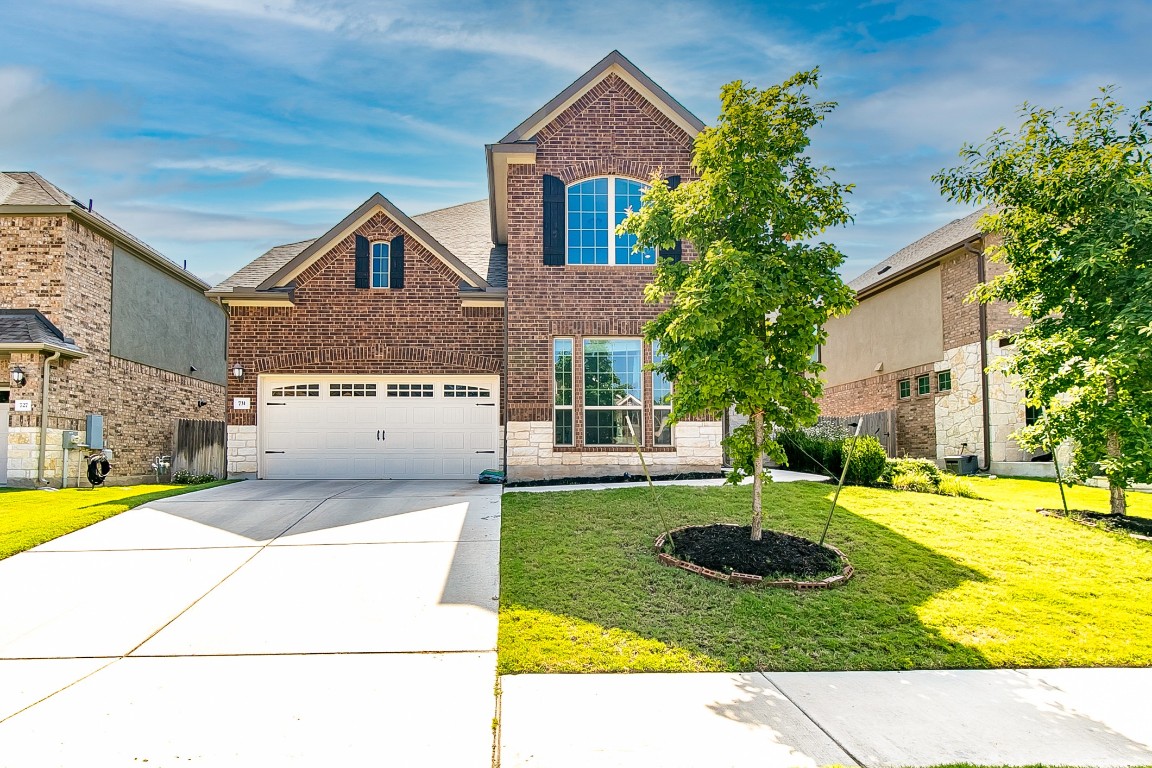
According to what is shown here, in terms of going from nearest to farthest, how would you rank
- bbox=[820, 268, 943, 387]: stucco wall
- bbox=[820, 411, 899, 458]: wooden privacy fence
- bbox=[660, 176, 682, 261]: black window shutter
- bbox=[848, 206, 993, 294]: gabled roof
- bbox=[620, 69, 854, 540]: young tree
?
1. bbox=[620, 69, 854, 540]: young tree
2. bbox=[660, 176, 682, 261]: black window shutter
3. bbox=[848, 206, 993, 294]: gabled roof
4. bbox=[820, 268, 943, 387]: stucco wall
5. bbox=[820, 411, 899, 458]: wooden privacy fence

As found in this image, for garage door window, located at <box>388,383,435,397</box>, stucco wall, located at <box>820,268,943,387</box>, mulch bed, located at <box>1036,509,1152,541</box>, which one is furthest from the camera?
stucco wall, located at <box>820,268,943,387</box>

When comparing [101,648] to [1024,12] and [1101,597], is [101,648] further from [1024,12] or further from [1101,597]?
[1024,12]

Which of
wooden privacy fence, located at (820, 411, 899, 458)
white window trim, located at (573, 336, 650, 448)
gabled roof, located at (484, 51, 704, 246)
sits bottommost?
wooden privacy fence, located at (820, 411, 899, 458)

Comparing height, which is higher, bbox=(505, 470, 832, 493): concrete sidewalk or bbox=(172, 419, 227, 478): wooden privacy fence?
bbox=(172, 419, 227, 478): wooden privacy fence

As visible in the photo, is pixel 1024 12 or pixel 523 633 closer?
pixel 523 633

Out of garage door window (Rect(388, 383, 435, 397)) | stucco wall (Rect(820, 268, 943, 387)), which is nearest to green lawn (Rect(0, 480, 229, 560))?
garage door window (Rect(388, 383, 435, 397))

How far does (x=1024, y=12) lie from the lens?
969cm

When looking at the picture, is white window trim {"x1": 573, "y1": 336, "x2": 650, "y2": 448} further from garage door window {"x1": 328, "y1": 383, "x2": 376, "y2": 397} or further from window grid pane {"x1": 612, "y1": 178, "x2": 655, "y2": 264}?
garage door window {"x1": 328, "y1": 383, "x2": 376, "y2": 397}

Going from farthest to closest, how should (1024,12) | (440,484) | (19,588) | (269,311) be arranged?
(269,311) < (440,484) < (1024,12) < (19,588)

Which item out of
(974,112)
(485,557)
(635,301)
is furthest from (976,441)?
(485,557)

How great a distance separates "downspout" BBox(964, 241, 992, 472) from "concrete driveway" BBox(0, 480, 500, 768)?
13396mm

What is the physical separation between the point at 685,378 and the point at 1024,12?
25.7 feet

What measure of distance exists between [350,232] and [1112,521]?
14174mm

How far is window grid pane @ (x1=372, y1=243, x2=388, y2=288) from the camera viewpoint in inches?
571
